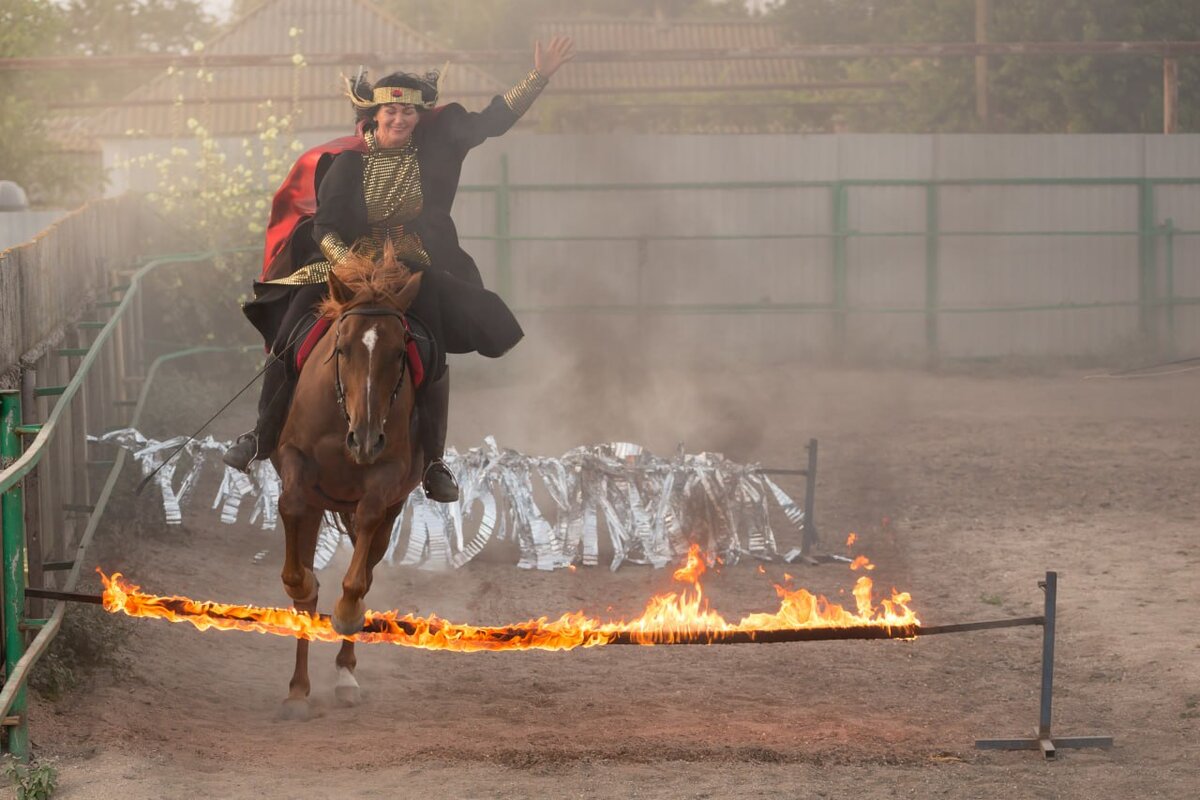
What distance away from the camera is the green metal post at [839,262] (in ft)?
72.1

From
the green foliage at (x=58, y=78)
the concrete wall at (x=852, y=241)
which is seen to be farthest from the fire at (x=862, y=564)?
the green foliage at (x=58, y=78)

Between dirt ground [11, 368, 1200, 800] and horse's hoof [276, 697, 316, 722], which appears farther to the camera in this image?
Answer: horse's hoof [276, 697, 316, 722]

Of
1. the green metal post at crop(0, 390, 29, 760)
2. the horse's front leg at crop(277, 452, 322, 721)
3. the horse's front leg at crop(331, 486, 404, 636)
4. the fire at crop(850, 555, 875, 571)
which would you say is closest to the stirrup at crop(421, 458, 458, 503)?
the horse's front leg at crop(331, 486, 404, 636)

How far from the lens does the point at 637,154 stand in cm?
2219

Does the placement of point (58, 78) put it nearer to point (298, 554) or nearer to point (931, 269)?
point (931, 269)

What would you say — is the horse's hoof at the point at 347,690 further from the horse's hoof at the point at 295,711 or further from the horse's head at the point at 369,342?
the horse's head at the point at 369,342

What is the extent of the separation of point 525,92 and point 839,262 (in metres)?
14.5

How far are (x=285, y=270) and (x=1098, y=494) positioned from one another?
792 centimetres

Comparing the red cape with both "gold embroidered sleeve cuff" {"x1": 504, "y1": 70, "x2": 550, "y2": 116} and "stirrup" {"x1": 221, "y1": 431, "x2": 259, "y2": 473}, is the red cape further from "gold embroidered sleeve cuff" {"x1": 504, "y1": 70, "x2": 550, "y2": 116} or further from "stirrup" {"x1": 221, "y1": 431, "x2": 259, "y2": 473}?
"stirrup" {"x1": 221, "y1": 431, "x2": 259, "y2": 473}

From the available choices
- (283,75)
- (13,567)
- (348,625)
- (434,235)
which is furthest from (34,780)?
(283,75)

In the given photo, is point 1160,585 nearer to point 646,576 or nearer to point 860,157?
point 646,576

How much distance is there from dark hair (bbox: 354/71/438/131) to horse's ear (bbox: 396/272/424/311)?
1117 millimetres

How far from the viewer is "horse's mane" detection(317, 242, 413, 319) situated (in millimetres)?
7285

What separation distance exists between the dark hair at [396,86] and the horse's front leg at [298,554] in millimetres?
1881
